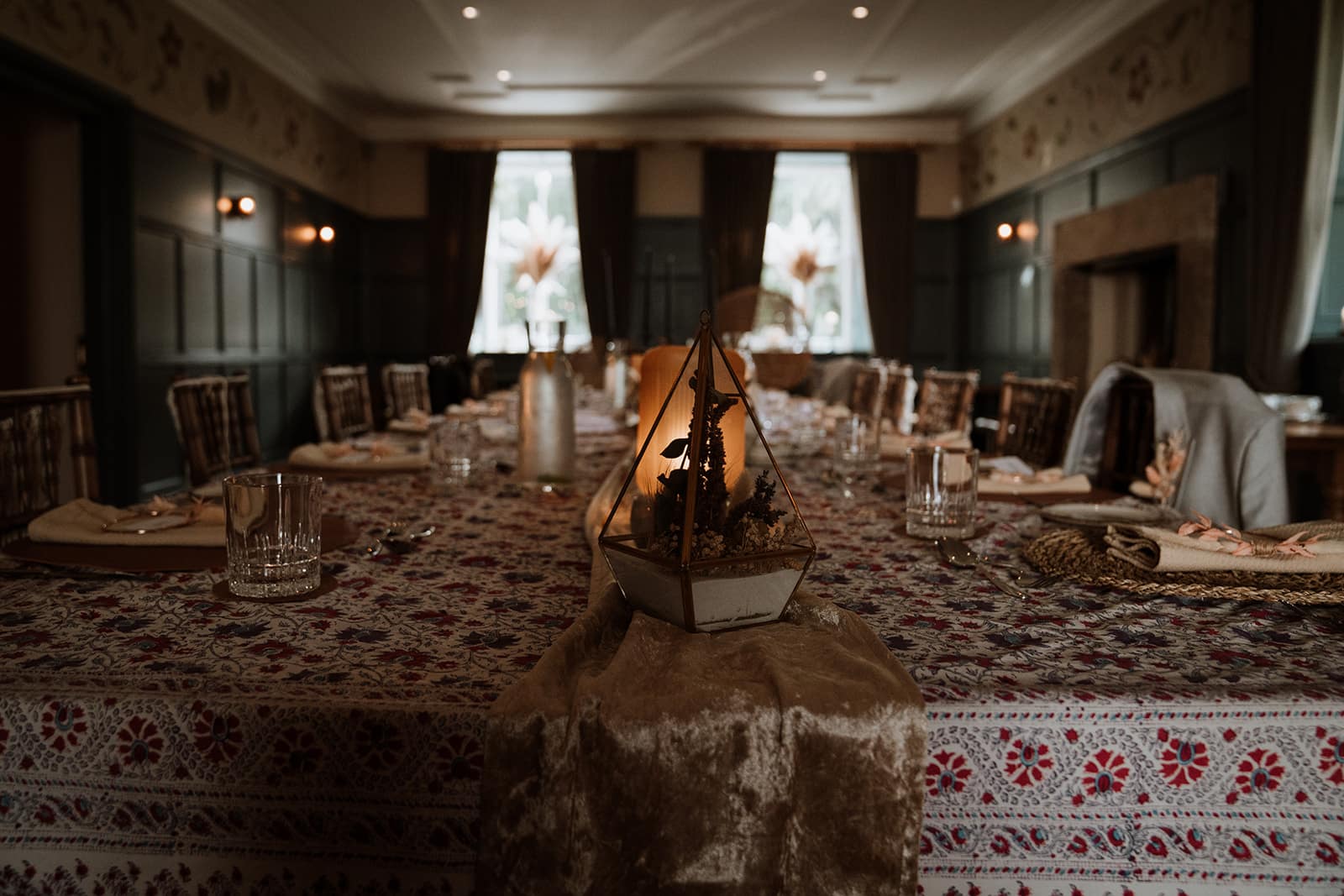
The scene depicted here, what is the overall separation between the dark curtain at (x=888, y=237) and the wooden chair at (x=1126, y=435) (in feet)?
24.6

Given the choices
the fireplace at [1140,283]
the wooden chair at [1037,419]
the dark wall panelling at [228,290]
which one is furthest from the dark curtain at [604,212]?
the wooden chair at [1037,419]

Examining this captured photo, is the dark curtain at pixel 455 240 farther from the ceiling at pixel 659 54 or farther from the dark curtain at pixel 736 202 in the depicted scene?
the dark curtain at pixel 736 202

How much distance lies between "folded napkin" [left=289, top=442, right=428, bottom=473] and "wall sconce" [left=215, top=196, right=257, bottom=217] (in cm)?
514

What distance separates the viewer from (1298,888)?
27.7 inches

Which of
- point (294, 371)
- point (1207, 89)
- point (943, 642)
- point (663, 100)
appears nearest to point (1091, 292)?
point (1207, 89)

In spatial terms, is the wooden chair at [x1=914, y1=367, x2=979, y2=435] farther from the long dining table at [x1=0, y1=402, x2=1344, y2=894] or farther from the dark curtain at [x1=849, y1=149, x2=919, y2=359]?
the dark curtain at [x1=849, y1=149, x2=919, y2=359]

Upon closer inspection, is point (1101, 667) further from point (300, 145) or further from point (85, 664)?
point (300, 145)

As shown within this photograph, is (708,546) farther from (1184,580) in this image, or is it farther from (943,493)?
(943,493)

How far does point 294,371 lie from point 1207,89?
22.8 ft

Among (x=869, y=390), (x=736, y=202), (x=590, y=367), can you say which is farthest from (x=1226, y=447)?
(x=736, y=202)

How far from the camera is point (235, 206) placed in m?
6.74

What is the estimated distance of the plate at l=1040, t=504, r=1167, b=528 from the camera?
1.48 m

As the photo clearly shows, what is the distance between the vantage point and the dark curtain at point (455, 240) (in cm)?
959

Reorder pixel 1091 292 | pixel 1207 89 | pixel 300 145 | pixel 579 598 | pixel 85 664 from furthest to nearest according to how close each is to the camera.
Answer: pixel 300 145 < pixel 1091 292 < pixel 1207 89 < pixel 579 598 < pixel 85 664
